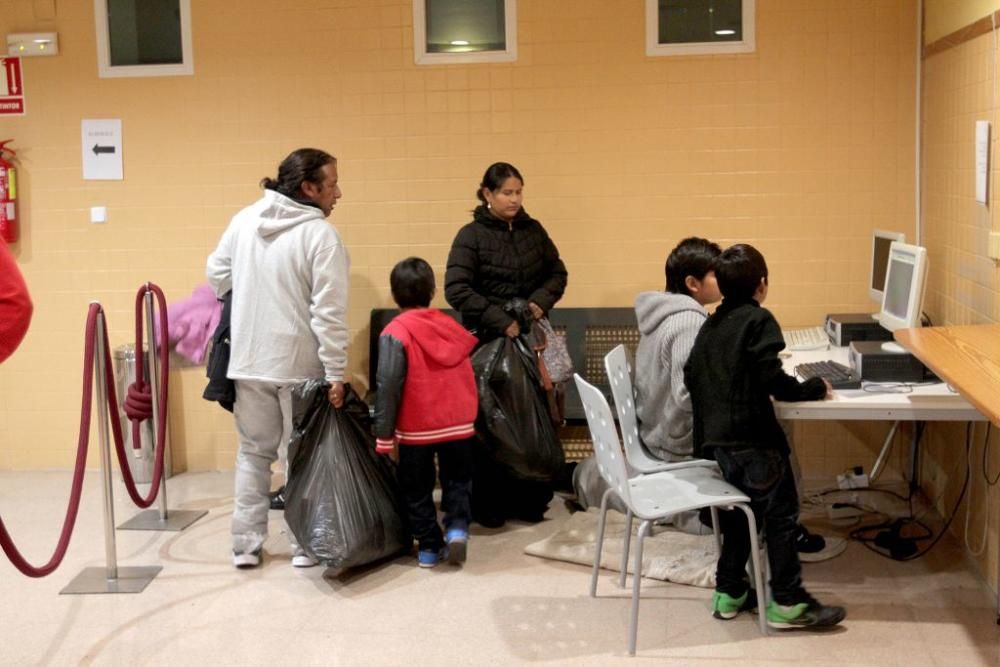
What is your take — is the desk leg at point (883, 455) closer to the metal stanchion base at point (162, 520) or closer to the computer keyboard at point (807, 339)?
the computer keyboard at point (807, 339)

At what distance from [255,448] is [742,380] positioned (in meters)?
1.88

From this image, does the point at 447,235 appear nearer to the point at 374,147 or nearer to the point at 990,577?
the point at 374,147

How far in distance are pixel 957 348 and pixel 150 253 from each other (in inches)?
154

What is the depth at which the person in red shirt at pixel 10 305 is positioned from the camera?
10.1 ft

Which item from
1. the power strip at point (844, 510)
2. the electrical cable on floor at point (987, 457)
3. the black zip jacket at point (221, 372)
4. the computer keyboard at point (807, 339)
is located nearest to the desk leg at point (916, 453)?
the power strip at point (844, 510)

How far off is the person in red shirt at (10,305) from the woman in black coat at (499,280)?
2.41 meters

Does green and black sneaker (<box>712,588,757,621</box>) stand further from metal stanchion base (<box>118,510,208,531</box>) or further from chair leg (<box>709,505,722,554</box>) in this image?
metal stanchion base (<box>118,510,208,531</box>)

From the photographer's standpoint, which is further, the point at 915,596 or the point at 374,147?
the point at 374,147

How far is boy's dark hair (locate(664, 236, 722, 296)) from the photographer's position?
4637mm

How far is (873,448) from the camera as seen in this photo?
230 inches

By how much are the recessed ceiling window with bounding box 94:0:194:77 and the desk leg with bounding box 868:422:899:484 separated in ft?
12.0

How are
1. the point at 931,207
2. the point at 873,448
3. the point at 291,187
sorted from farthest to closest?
the point at 873,448 < the point at 931,207 < the point at 291,187

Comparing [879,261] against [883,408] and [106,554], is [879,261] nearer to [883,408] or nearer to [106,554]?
[883,408]

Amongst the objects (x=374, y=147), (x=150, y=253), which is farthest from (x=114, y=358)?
(x=374, y=147)
